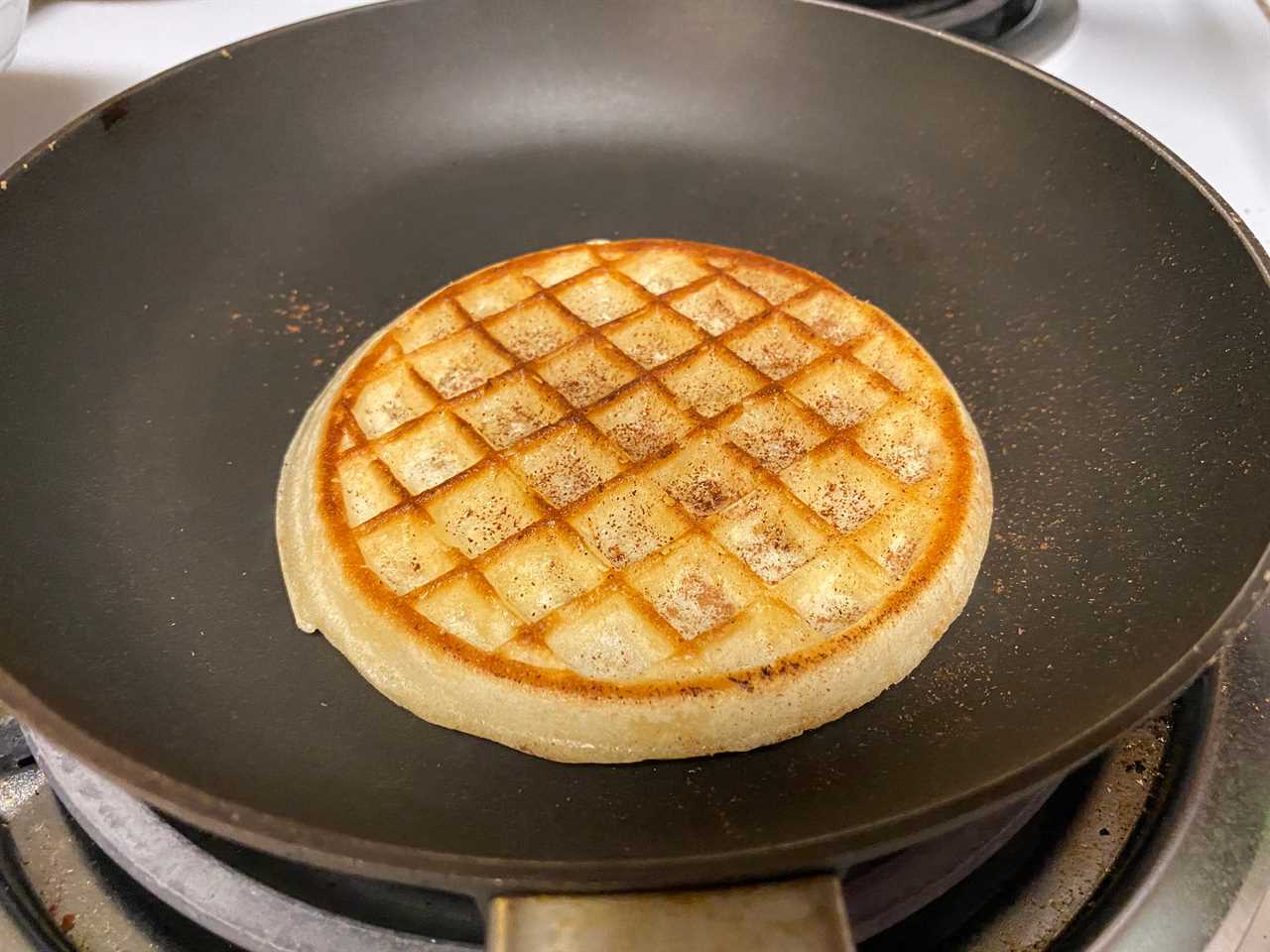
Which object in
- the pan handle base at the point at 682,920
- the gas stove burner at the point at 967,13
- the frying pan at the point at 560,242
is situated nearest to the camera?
the pan handle base at the point at 682,920

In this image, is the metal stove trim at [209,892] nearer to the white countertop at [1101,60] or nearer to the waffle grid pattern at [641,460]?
Answer: the waffle grid pattern at [641,460]

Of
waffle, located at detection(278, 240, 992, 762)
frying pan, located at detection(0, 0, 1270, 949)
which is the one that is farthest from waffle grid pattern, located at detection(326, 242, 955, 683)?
frying pan, located at detection(0, 0, 1270, 949)

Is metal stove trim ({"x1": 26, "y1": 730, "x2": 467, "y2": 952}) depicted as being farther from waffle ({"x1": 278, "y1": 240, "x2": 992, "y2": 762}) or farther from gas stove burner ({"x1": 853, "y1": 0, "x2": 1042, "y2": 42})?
gas stove burner ({"x1": 853, "y1": 0, "x2": 1042, "y2": 42})


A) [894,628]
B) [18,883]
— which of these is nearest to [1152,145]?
[894,628]

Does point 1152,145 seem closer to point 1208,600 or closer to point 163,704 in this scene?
point 1208,600

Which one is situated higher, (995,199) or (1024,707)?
(995,199)

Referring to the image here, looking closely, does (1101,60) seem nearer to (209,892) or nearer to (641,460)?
(641,460)

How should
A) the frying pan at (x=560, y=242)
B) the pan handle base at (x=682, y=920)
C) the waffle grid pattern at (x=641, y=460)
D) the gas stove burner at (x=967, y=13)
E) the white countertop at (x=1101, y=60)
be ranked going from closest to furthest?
1. the pan handle base at (x=682, y=920)
2. the frying pan at (x=560, y=242)
3. the waffle grid pattern at (x=641, y=460)
4. the white countertop at (x=1101, y=60)
5. the gas stove burner at (x=967, y=13)

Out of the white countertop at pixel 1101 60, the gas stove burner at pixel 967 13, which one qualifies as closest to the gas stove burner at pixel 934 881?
the white countertop at pixel 1101 60
